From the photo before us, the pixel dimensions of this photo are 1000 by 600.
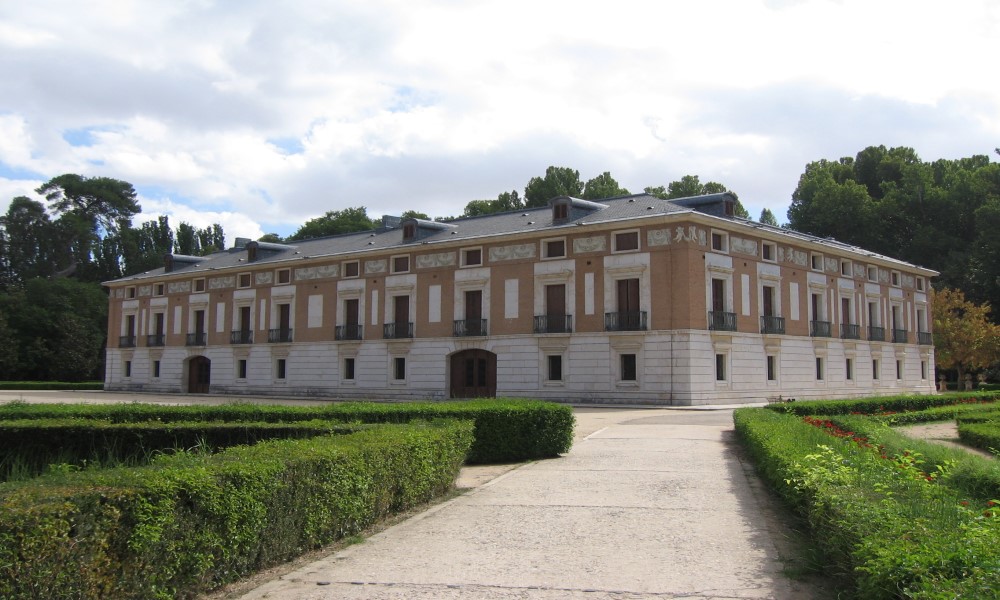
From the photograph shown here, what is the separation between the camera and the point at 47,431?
13.0m

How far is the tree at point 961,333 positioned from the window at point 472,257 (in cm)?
3005

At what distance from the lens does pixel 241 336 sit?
4503 centimetres

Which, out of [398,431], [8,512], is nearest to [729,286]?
[398,431]

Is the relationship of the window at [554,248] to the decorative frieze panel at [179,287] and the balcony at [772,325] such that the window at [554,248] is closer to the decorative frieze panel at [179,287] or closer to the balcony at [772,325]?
the balcony at [772,325]

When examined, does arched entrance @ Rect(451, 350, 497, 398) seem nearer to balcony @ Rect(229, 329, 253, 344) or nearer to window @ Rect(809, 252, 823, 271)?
balcony @ Rect(229, 329, 253, 344)

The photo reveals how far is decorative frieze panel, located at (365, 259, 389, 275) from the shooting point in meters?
39.6

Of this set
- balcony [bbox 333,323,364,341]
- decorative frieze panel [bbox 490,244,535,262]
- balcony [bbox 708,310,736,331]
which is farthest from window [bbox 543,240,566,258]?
balcony [bbox 333,323,364,341]

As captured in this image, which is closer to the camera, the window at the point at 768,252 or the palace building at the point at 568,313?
the palace building at the point at 568,313

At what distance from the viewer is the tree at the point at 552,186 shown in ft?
193

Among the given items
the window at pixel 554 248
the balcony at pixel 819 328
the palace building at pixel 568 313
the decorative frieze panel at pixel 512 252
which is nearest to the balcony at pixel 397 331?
the palace building at pixel 568 313

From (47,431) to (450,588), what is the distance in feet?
32.4

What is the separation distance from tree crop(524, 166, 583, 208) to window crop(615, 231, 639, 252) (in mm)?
25735

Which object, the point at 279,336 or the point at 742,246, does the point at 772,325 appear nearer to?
the point at 742,246

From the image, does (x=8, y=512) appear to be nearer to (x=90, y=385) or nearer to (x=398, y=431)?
(x=398, y=431)
